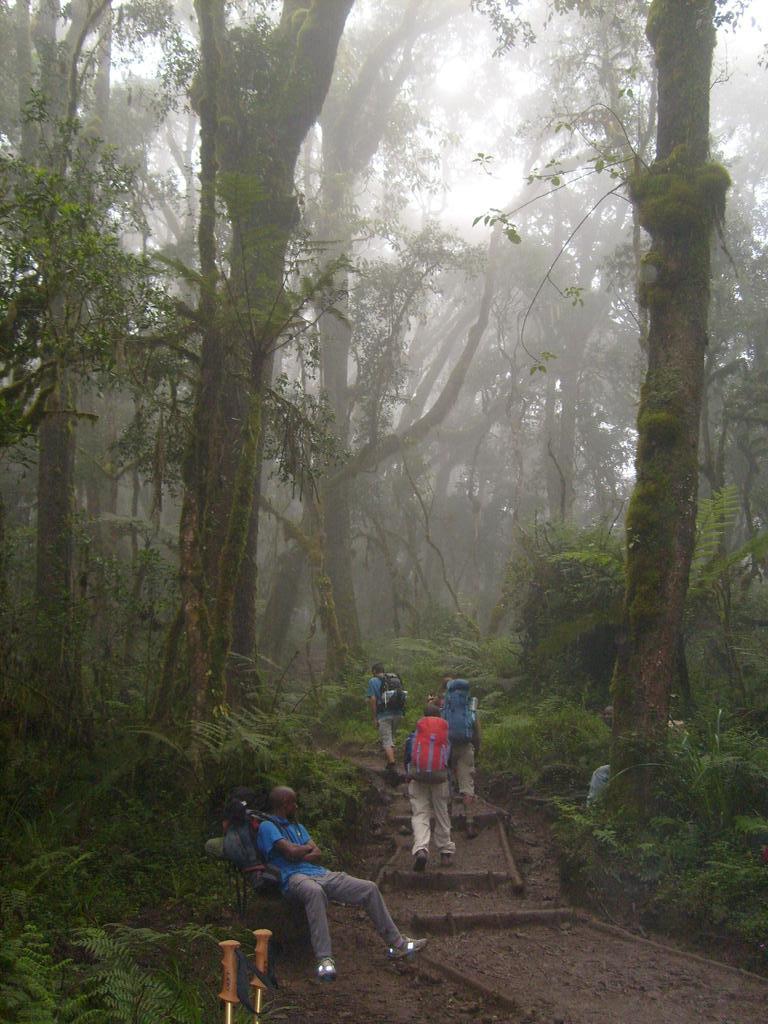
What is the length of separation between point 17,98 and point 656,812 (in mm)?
22263

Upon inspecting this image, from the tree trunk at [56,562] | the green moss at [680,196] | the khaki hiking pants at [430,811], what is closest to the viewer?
the tree trunk at [56,562]

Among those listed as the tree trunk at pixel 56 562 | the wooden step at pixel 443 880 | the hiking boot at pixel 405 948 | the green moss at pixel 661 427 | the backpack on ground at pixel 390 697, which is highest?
the green moss at pixel 661 427

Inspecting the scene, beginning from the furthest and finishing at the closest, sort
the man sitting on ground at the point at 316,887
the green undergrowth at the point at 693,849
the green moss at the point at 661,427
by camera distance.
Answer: the green moss at the point at 661,427, the green undergrowth at the point at 693,849, the man sitting on ground at the point at 316,887

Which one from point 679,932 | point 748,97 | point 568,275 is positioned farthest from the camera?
point 748,97

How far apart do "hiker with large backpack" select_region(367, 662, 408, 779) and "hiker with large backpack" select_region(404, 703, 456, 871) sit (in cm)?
286

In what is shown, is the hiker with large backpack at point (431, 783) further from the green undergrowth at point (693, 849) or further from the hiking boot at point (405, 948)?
the hiking boot at point (405, 948)

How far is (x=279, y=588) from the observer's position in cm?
1952

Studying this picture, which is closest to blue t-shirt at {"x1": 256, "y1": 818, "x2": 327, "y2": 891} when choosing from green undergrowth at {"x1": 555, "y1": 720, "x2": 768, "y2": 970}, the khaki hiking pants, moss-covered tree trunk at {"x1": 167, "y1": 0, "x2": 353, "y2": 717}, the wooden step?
moss-covered tree trunk at {"x1": 167, "y1": 0, "x2": 353, "y2": 717}

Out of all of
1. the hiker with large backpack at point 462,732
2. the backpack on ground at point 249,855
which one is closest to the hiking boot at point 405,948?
the backpack on ground at point 249,855

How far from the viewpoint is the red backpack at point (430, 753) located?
829 cm

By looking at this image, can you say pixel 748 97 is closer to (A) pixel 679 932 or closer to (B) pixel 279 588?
(B) pixel 279 588

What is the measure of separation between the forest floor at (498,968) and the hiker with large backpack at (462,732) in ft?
4.95

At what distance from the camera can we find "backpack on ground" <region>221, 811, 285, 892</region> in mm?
5707

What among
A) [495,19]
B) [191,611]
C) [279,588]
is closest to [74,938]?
[191,611]
